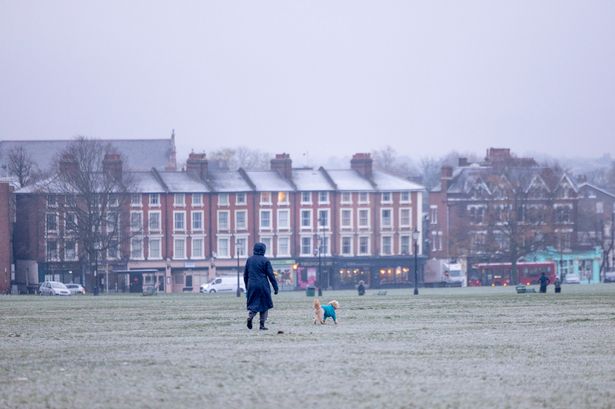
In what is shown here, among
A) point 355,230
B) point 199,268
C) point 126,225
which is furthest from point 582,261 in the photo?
point 126,225

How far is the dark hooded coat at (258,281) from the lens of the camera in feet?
95.6

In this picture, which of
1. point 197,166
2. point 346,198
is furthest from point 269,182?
point 346,198

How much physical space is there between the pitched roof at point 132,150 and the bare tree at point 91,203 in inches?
1472

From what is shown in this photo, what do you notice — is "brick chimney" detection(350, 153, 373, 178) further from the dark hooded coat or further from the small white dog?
the dark hooded coat

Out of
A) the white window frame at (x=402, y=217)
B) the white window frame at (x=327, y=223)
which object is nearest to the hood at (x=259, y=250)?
the white window frame at (x=327, y=223)

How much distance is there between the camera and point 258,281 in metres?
29.2

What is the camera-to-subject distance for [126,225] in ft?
356

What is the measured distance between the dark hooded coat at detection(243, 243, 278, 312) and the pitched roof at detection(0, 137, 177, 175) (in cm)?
12326

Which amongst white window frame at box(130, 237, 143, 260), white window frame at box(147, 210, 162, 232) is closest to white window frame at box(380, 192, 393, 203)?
white window frame at box(147, 210, 162, 232)

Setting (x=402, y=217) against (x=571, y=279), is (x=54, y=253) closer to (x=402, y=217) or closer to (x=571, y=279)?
(x=402, y=217)

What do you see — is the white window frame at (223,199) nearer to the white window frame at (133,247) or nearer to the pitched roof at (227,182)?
the pitched roof at (227,182)

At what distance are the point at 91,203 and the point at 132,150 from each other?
2259 inches

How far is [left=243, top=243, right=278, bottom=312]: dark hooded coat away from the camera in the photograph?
29.1 meters

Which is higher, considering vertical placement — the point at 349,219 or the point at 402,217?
Answer: the point at 402,217
